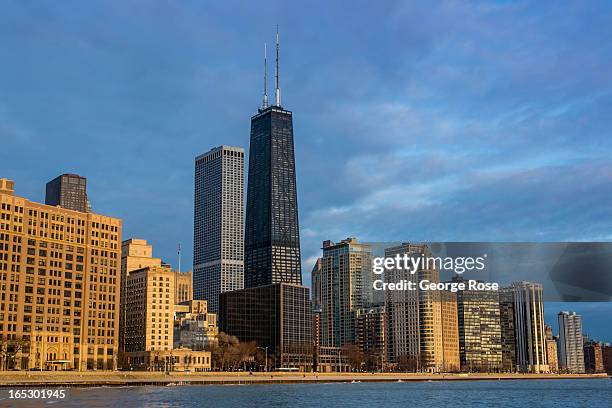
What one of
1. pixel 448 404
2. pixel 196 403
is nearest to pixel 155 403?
pixel 196 403

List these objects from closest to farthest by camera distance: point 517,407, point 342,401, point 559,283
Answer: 1. point 559,283
2. point 517,407
3. point 342,401

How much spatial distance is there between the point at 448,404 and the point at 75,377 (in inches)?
3963

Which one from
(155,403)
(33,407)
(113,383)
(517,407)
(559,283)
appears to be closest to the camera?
(559,283)

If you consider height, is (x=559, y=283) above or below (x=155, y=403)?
above

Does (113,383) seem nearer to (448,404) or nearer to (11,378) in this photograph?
(11,378)

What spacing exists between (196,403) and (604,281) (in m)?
67.0

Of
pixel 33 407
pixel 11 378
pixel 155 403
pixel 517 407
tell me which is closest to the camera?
pixel 33 407

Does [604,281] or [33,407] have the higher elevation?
[604,281]

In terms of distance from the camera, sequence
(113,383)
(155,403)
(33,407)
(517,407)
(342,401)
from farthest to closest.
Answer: (113,383), (342,401), (517,407), (155,403), (33,407)

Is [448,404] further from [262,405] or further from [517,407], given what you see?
[262,405]

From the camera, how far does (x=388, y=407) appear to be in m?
126

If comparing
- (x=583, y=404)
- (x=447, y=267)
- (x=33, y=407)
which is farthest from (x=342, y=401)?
(x=33, y=407)

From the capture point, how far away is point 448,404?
13775cm

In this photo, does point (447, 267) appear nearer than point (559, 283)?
No
